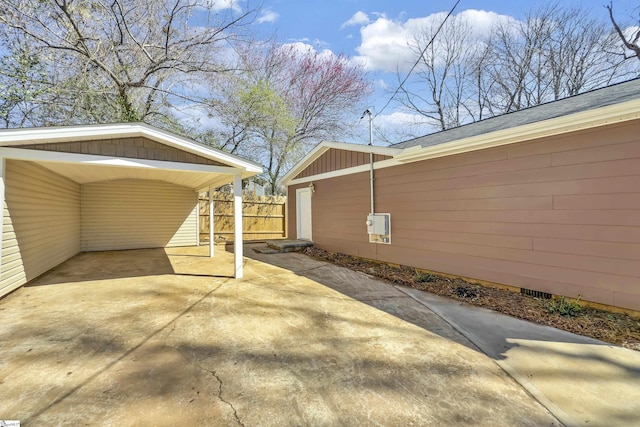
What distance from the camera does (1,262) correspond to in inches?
147

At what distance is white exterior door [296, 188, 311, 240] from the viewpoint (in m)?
9.20

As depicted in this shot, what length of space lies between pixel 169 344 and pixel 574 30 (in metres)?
16.3

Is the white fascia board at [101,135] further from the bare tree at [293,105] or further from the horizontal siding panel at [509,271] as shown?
the bare tree at [293,105]

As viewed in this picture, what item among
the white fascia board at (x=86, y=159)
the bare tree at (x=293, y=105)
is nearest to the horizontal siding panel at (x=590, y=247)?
the white fascia board at (x=86, y=159)

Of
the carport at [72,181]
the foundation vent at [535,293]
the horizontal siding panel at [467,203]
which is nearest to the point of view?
the carport at [72,181]

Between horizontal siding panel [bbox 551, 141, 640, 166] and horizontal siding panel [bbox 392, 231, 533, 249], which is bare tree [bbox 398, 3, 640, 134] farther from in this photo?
horizontal siding panel [bbox 551, 141, 640, 166]

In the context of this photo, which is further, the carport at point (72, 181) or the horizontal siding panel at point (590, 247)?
the carport at point (72, 181)

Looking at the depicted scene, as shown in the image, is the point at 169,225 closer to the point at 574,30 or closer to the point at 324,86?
the point at 324,86

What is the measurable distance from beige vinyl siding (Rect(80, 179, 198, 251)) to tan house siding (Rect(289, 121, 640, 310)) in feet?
23.6

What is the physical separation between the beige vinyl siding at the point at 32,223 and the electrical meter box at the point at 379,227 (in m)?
6.16

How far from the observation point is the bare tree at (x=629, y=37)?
8327 millimetres

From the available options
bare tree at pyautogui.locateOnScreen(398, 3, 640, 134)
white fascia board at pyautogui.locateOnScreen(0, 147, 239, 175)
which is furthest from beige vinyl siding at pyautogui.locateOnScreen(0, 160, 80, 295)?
bare tree at pyautogui.locateOnScreen(398, 3, 640, 134)

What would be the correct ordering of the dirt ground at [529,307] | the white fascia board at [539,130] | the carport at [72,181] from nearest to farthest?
the dirt ground at [529,307]
the white fascia board at [539,130]
the carport at [72,181]

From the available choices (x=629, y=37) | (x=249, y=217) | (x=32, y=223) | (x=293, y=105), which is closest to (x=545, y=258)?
(x=32, y=223)
